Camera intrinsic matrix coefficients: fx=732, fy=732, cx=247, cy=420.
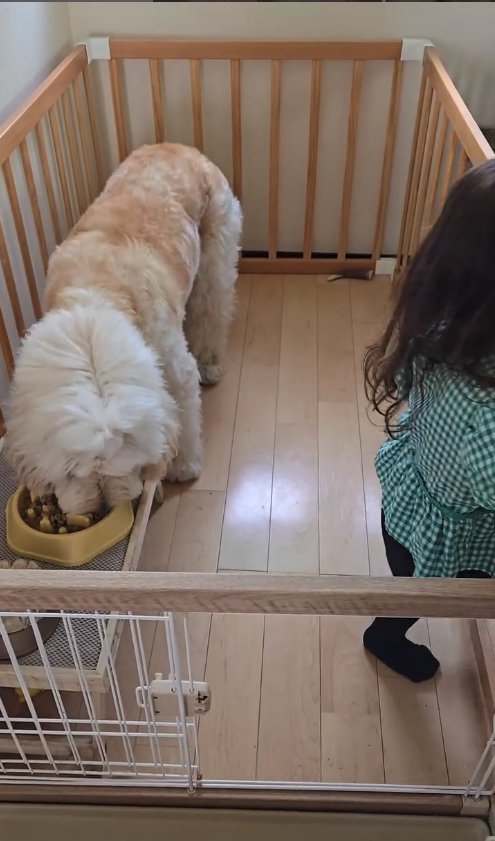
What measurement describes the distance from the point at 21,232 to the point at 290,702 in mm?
1449

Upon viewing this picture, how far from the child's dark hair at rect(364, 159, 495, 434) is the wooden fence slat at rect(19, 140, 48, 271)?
1372 millimetres

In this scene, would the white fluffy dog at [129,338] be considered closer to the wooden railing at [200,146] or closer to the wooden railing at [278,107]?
the wooden railing at [200,146]

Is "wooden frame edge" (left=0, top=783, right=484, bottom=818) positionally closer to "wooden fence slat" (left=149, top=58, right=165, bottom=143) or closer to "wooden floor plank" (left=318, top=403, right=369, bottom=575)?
"wooden floor plank" (left=318, top=403, right=369, bottom=575)

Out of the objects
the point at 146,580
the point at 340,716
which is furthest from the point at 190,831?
the point at 146,580

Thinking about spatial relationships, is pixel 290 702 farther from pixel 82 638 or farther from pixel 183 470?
pixel 183 470

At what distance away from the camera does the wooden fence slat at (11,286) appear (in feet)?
6.46

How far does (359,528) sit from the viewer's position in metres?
1.99

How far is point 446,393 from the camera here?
1.14 meters

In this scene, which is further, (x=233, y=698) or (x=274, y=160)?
(x=274, y=160)

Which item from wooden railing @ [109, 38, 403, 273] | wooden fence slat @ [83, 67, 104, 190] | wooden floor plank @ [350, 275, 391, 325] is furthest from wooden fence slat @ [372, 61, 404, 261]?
wooden fence slat @ [83, 67, 104, 190]

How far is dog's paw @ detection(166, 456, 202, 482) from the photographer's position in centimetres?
209

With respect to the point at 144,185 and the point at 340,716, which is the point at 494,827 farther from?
the point at 144,185

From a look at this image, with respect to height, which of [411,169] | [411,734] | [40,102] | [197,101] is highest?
[40,102]

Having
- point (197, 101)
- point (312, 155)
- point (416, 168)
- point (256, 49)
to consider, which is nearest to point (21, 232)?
point (197, 101)
